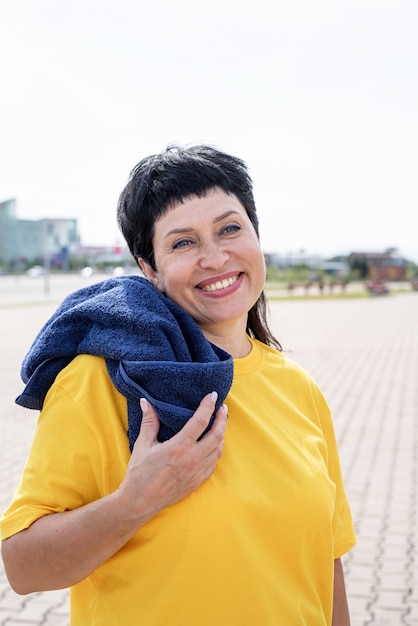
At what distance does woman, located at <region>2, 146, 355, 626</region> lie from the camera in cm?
142

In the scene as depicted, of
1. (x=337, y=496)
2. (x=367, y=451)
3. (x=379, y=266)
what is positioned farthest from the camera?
(x=379, y=266)

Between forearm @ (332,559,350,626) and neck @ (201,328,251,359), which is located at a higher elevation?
neck @ (201,328,251,359)

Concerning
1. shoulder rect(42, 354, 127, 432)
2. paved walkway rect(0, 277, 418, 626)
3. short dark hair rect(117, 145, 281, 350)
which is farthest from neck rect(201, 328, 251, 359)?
paved walkway rect(0, 277, 418, 626)

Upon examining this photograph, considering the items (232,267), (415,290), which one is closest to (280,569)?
(232,267)

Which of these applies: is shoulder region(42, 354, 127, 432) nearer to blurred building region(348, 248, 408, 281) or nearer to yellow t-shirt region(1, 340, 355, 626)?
yellow t-shirt region(1, 340, 355, 626)

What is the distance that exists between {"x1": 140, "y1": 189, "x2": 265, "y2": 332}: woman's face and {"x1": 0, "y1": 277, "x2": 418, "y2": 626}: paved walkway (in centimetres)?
70

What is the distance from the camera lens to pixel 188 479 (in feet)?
4.74

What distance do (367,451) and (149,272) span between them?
5.80 m

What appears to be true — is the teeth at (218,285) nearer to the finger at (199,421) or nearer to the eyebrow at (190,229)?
the eyebrow at (190,229)

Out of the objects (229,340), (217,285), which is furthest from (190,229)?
(229,340)

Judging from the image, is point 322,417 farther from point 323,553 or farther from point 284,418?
point 323,553

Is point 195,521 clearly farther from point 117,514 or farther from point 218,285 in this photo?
point 218,285

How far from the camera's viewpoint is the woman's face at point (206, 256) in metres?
1.73

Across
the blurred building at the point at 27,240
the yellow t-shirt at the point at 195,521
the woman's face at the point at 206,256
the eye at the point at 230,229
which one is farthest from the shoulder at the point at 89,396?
the blurred building at the point at 27,240
